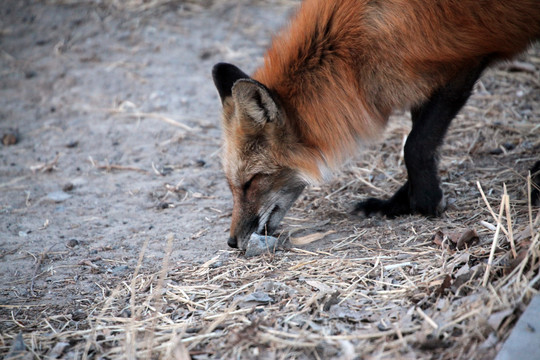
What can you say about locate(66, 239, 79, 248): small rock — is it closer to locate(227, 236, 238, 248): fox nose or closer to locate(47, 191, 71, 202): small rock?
locate(47, 191, 71, 202): small rock

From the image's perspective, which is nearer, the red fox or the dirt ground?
the red fox

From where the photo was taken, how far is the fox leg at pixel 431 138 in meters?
3.45

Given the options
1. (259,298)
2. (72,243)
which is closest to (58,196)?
(72,243)

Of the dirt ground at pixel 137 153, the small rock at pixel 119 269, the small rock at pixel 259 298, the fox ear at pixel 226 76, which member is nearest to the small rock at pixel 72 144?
the dirt ground at pixel 137 153

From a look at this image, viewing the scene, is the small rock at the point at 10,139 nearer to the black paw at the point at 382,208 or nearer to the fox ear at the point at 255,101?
the fox ear at the point at 255,101

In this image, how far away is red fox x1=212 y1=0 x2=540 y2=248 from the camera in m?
3.22

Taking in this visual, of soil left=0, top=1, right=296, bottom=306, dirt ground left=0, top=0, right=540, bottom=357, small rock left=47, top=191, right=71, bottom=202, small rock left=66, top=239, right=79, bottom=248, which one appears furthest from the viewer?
small rock left=47, top=191, right=71, bottom=202

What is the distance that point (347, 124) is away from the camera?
347 cm

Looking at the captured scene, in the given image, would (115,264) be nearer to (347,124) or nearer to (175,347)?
(175,347)

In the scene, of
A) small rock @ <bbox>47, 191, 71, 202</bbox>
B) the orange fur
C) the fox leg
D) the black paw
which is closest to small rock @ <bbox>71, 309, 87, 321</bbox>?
the orange fur

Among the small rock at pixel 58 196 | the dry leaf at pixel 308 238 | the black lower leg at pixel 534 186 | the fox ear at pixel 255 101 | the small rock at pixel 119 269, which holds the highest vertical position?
the fox ear at pixel 255 101

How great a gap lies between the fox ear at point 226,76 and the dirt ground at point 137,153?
1.15 m

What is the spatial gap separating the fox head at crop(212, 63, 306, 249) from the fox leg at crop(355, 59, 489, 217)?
Result: 32.1 inches

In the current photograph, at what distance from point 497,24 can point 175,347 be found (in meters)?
2.73
